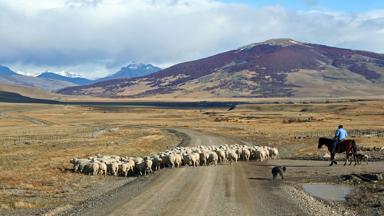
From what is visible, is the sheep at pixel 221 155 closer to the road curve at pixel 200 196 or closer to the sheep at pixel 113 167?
the road curve at pixel 200 196

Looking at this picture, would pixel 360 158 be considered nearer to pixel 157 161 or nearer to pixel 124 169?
pixel 157 161

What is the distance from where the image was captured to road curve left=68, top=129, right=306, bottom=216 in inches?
827

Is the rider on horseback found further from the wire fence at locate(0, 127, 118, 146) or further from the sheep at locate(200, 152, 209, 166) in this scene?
the wire fence at locate(0, 127, 118, 146)

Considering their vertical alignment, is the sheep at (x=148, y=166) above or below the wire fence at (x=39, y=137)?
above

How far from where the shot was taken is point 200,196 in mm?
24203

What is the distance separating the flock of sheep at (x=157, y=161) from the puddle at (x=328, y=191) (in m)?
10.8

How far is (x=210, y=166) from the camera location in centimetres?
3697

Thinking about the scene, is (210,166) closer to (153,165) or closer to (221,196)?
(153,165)

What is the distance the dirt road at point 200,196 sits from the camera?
2103 centimetres

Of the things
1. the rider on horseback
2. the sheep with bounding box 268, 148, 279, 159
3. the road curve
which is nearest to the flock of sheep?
the sheep with bounding box 268, 148, 279, 159

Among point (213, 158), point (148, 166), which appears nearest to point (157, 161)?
point (148, 166)

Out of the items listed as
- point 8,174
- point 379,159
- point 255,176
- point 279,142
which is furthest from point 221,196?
point 279,142

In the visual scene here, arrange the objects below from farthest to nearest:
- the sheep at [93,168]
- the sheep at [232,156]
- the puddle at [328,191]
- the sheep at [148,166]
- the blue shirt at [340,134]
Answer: the sheep at [232,156] → the blue shirt at [340,134] → the sheep at [148,166] → the sheep at [93,168] → the puddle at [328,191]

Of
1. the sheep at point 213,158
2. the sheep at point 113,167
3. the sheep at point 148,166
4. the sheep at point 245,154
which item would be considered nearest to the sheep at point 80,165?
the sheep at point 113,167
